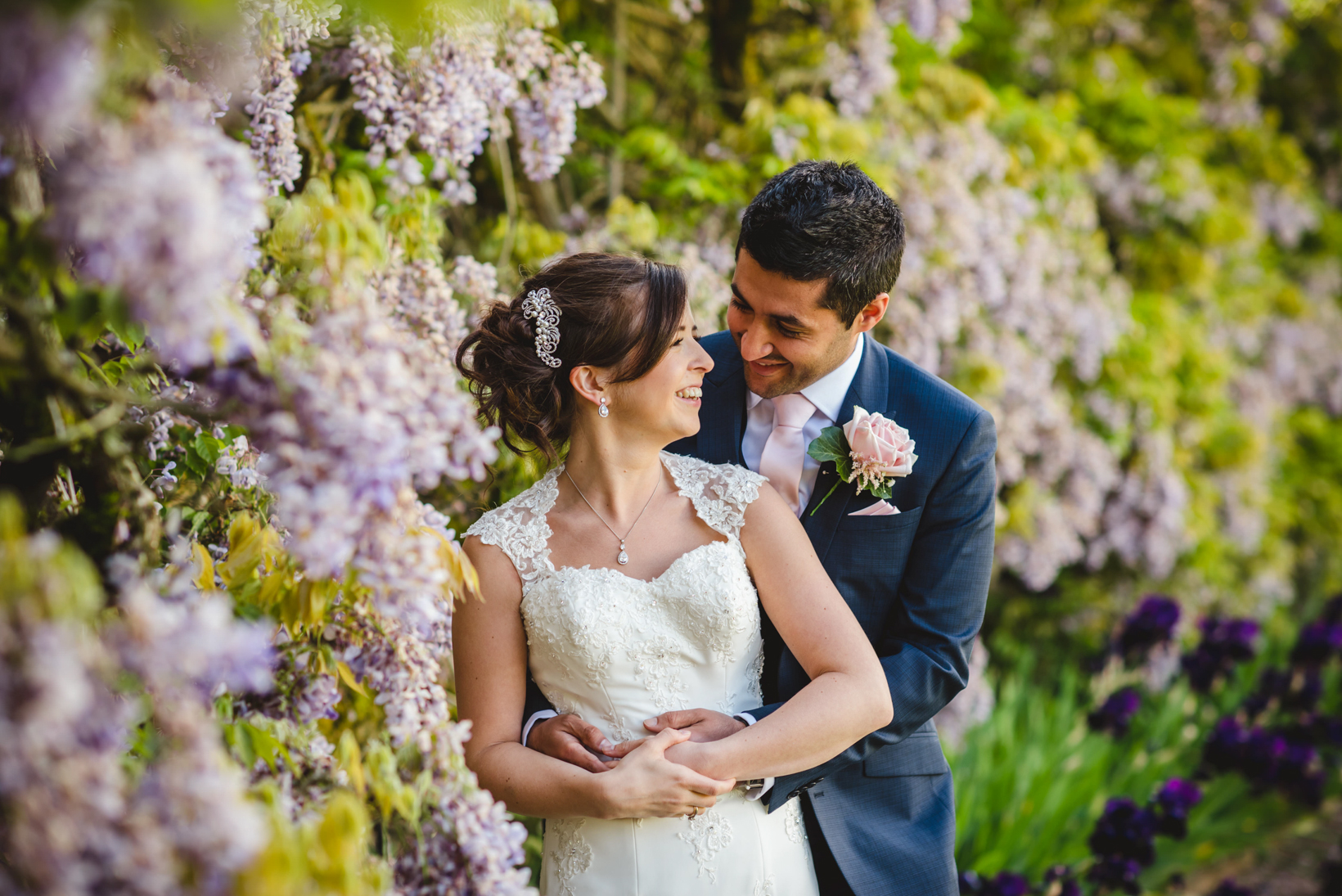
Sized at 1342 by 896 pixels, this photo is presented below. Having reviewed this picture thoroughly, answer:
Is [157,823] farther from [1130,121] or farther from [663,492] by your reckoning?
[1130,121]

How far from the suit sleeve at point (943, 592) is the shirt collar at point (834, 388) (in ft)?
1.16

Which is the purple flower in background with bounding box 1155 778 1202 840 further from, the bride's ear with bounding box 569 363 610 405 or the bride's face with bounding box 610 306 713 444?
the bride's ear with bounding box 569 363 610 405

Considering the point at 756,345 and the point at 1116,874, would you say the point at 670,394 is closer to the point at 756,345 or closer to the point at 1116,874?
the point at 756,345

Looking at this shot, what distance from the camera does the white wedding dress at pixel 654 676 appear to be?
7.10 feet

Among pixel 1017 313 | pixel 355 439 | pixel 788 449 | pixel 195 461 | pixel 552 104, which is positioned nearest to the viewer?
pixel 355 439

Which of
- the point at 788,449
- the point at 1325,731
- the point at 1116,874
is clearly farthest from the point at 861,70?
the point at 1325,731

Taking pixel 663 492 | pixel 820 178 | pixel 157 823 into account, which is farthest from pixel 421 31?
pixel 157 823

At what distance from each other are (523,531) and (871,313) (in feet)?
3.70

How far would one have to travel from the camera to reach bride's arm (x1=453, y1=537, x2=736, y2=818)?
6.44 ft

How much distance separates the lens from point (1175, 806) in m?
3.43

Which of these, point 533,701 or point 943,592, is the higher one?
point 943,592

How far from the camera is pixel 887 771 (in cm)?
244

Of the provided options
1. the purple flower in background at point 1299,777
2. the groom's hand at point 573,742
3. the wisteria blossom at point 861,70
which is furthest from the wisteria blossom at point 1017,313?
the groom's hand at point 573,742

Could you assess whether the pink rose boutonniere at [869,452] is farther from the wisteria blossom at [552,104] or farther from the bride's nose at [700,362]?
the wisteria blossom at [552,104]
